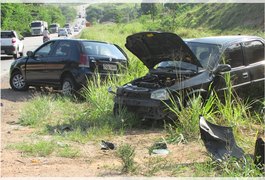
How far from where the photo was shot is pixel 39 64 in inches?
474

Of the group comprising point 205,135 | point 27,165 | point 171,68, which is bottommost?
point 27,165

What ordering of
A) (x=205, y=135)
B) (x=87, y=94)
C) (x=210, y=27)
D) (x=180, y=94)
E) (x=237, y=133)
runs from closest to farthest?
(x=205, y=135) → (x=237, y=133) → (x=180, y=94) → (x=87, y=94) → (x=210, y=27)

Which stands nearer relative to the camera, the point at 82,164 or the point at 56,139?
the point at 82,164

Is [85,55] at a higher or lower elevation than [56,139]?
higher

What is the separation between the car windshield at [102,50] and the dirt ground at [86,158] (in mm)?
3623

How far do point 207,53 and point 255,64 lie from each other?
1219 millimetres

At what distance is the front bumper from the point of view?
744 cm

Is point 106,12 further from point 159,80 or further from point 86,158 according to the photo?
point 86,158

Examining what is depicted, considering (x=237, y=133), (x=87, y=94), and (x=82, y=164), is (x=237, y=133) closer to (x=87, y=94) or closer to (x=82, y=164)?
(x=82, y=164)

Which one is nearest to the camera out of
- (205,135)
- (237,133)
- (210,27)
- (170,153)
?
(205,135)

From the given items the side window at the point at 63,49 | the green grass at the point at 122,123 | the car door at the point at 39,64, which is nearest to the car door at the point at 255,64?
the green grass at the point at 122,123

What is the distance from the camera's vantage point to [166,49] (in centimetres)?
809

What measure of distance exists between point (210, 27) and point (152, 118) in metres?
42.8

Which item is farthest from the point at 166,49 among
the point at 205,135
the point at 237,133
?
the point at 205,135
